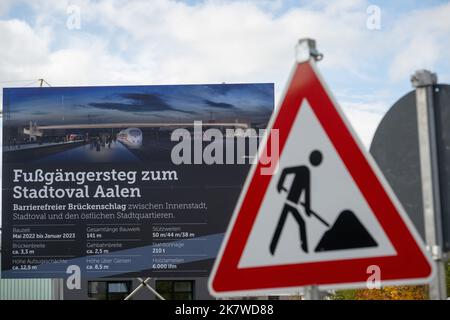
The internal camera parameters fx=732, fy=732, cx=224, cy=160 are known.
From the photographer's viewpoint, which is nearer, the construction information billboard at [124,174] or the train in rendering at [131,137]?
the construction information billboard at [124,174]

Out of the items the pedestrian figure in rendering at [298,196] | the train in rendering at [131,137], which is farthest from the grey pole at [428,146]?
the train in rendering at [131,137]

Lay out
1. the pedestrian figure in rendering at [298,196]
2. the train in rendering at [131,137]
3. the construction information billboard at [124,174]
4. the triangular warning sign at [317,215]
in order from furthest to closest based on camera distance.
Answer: the train in rendering at [131,137], the construction information billboard at [124,174], the pedestrian figure in rendering at [298,196], the triangular warning sign at [317,215]

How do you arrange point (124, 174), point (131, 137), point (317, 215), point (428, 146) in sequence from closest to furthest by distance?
point (317, 215), point (428, 146), point (124, 174), point (131, 137)

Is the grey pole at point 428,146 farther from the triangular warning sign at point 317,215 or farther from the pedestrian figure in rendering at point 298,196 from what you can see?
the pedestrian figure in rendering at point 298,196

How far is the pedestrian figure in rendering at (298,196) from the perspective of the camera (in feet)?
9.15

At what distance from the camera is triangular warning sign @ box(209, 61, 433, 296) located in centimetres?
269

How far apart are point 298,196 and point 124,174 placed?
12438 mm

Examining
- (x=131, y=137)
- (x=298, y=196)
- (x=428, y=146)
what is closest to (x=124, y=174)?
(x=131, y=137)

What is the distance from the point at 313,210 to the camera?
2775mm

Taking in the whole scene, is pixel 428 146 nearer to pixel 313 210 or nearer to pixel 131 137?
pixel 313 210

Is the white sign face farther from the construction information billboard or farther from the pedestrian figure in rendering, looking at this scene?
the construction information billboard

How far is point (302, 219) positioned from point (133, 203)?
40.8ft
